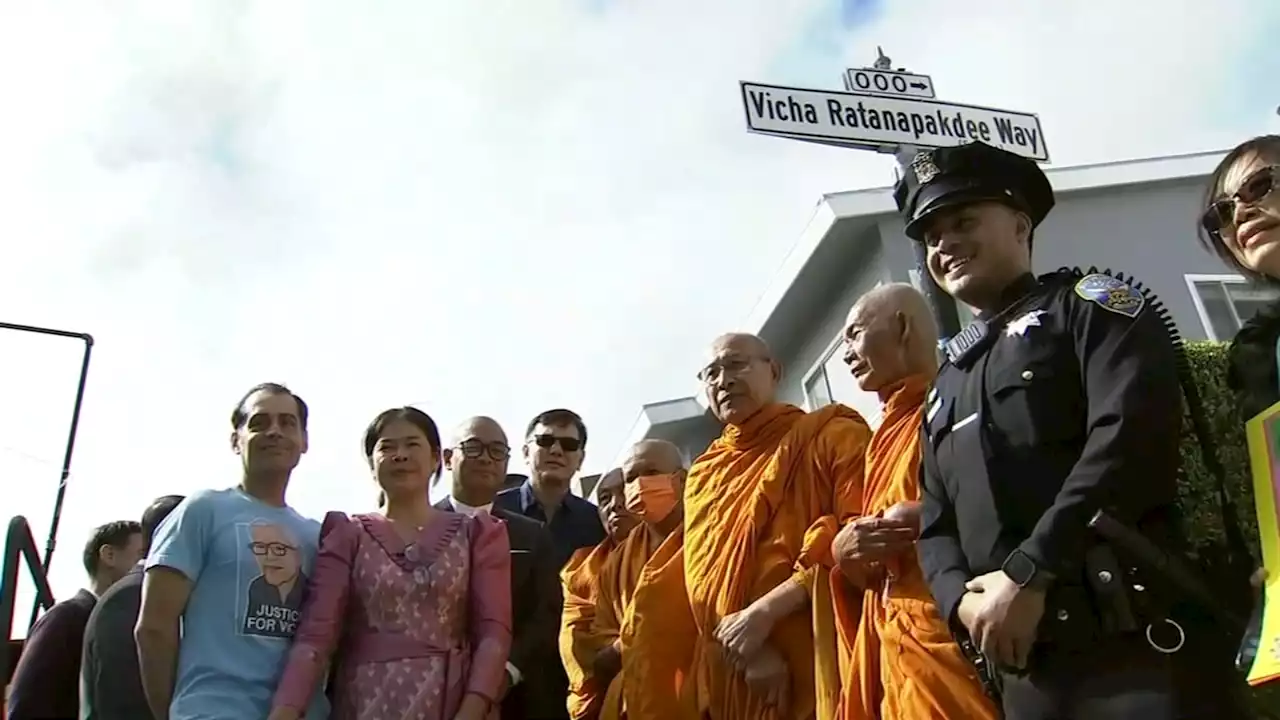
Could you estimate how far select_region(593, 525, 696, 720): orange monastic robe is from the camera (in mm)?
3336

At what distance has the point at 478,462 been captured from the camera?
13.3 feet

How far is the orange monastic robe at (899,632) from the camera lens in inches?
89.4

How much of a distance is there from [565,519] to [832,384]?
23.9 ft

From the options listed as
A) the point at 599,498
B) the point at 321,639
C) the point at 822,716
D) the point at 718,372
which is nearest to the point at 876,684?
the point at 822,716

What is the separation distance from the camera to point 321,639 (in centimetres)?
289

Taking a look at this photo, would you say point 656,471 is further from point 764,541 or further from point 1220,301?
point 1220,301

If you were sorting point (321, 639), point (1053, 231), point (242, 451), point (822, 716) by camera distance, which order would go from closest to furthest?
point (822, 716) < point (321, 639) < point (242, 451) < point (1053, 231)

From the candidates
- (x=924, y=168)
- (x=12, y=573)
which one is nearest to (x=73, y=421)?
(x=12, y=573)

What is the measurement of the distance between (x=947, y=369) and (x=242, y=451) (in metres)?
2.01

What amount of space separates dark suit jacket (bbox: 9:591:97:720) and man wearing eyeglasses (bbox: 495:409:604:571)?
1565 millimetres

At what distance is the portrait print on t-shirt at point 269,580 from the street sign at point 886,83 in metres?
3.59

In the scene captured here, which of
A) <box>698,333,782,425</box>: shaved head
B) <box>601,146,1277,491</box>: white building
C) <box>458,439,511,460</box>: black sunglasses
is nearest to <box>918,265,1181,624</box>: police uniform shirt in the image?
<box>698,333,782,425</box>: shaved head

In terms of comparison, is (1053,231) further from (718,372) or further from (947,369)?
(947,369)

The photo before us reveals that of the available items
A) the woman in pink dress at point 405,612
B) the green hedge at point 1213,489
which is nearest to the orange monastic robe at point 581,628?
the woman in pink dress at point 405,612
